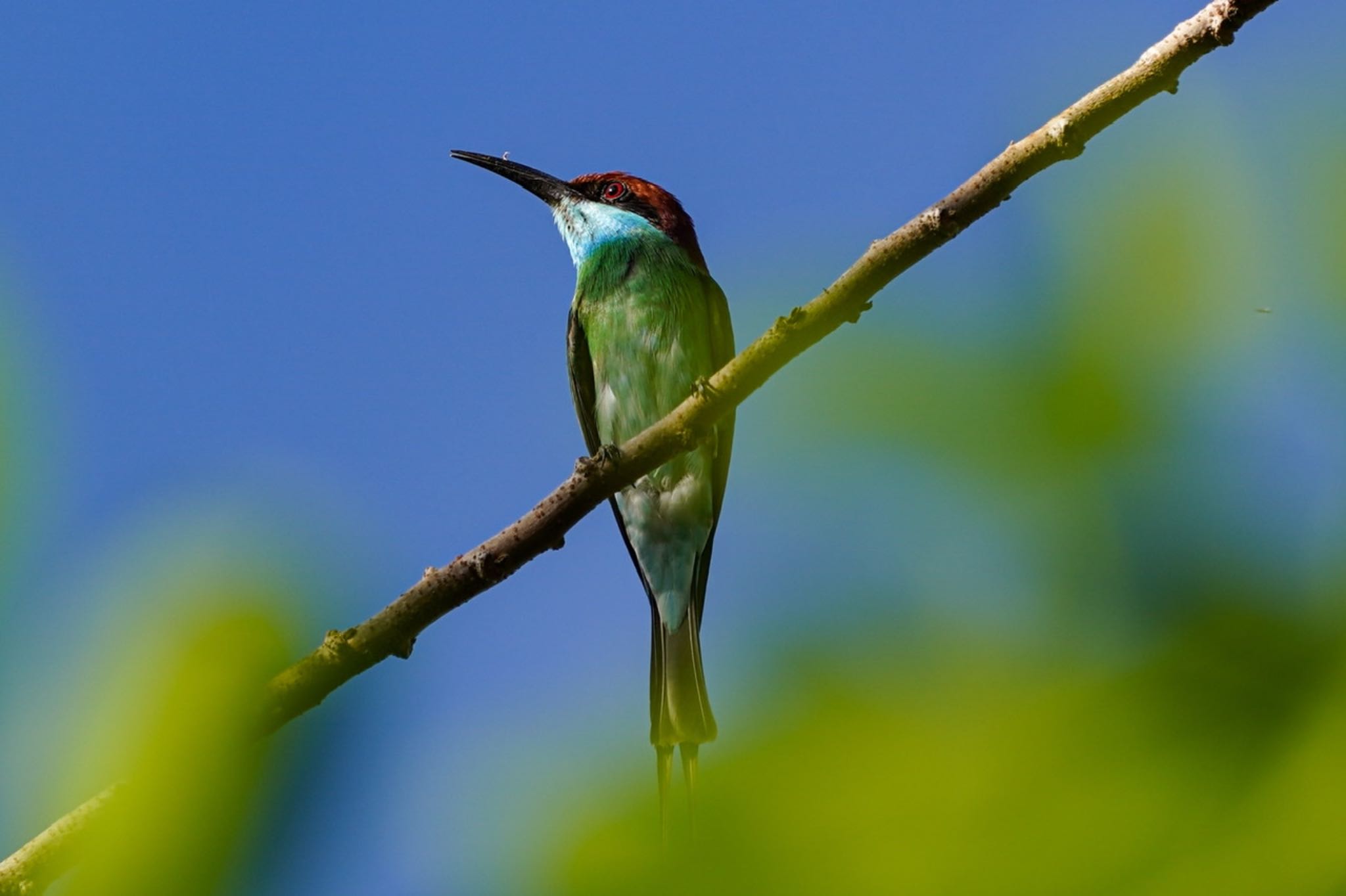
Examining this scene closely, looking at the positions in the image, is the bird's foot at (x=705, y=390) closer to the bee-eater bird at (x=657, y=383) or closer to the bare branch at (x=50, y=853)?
the bare branch at (x=50, y=853)

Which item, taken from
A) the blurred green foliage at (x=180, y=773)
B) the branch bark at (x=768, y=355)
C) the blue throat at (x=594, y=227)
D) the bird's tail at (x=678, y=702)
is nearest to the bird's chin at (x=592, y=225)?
the blue throat at (x=594, y=227)

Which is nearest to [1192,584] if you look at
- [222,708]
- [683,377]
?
[222,708]

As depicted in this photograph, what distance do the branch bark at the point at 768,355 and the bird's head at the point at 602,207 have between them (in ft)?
9.39

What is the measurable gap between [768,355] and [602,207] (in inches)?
137

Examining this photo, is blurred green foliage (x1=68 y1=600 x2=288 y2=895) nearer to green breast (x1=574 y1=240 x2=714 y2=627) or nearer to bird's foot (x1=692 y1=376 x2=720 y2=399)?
bird's foot (x1=692 y1=376 x2=720 y2=399)

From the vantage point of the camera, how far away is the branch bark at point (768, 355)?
73.7 inches

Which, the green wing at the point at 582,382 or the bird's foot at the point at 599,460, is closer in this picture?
the bird's foot at the point at 599,460

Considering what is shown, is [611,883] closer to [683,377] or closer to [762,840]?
[762,840]

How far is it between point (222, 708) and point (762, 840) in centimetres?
23

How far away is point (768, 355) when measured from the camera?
9.00ft

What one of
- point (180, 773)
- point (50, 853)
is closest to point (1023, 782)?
point (180, 773)

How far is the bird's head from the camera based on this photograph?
5.83m

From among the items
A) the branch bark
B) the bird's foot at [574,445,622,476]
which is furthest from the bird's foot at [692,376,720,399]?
the bird's foot at [574,445,622,476]

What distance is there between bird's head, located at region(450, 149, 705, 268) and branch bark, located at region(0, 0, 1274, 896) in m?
2.86
